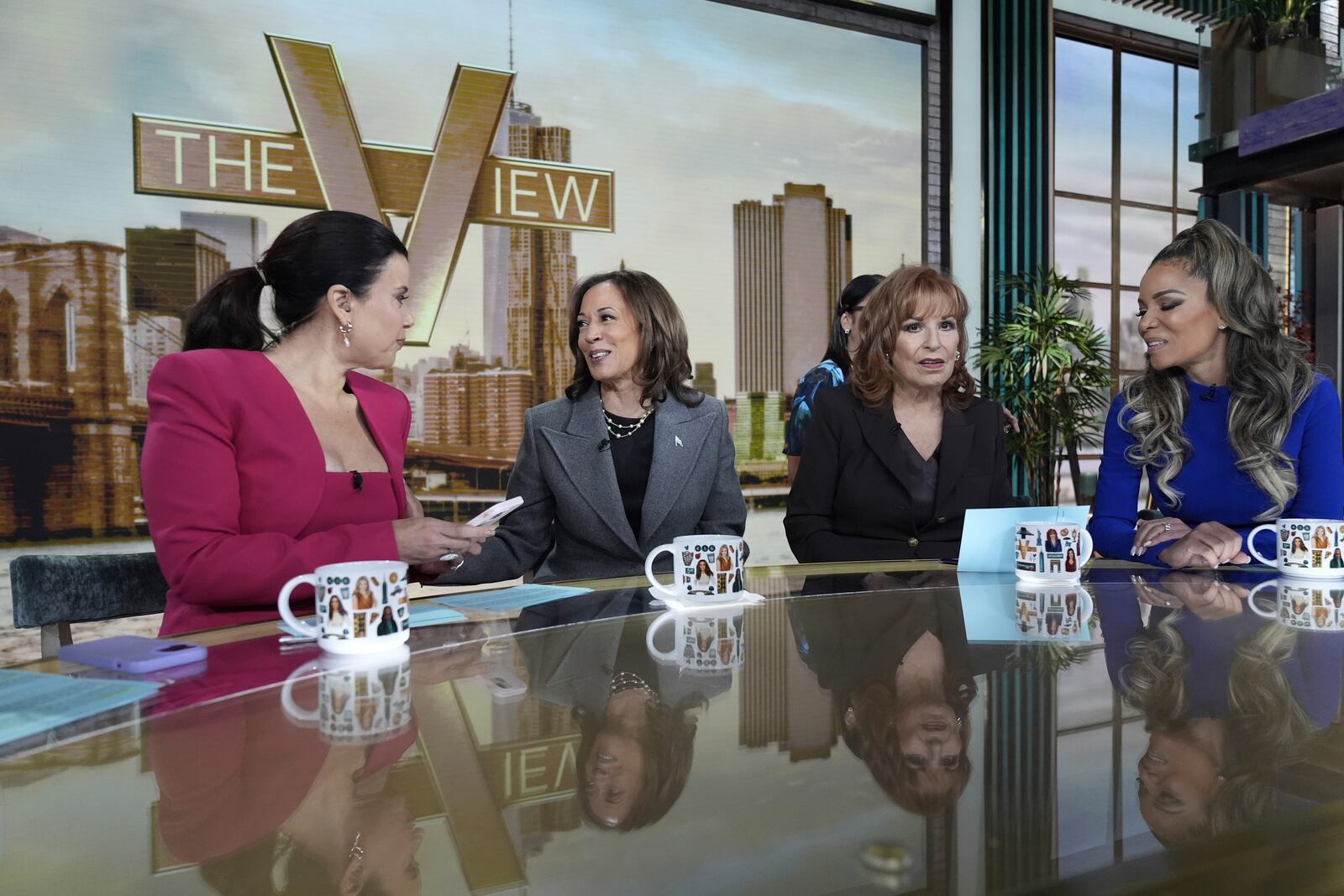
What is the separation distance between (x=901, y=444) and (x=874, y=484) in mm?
120

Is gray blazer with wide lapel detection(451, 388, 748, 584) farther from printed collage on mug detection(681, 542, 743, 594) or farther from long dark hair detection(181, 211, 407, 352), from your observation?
printed collage on mug detection(681, 542, 743, 594)

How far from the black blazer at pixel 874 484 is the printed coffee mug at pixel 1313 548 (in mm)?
706

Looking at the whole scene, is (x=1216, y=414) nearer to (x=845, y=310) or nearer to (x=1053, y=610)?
(x=1053, y=610)

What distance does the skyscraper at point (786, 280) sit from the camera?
5660 mm

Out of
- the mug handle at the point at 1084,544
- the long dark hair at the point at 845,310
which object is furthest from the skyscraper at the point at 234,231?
the mug handle at the point at 1084,544

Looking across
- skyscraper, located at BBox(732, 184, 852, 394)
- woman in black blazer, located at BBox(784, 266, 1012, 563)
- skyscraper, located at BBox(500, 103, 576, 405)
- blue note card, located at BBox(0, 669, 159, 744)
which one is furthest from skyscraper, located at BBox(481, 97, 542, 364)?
blue note card, located at BBox(0, 669, 159, 744)

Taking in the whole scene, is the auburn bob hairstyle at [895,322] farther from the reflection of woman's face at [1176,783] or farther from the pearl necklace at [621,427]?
the reflection of woman's face at [1176,783]

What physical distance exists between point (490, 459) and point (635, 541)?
9.68 ft

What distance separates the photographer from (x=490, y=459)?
506 centimetres

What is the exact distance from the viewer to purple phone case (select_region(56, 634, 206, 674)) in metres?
0.99

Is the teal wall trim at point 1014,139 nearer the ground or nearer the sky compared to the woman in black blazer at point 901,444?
nearer the sky

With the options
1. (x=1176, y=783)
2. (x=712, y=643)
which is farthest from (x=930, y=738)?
(x=712, y=643)

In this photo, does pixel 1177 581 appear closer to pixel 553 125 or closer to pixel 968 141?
pixel 553 125

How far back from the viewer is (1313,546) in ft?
4.85
